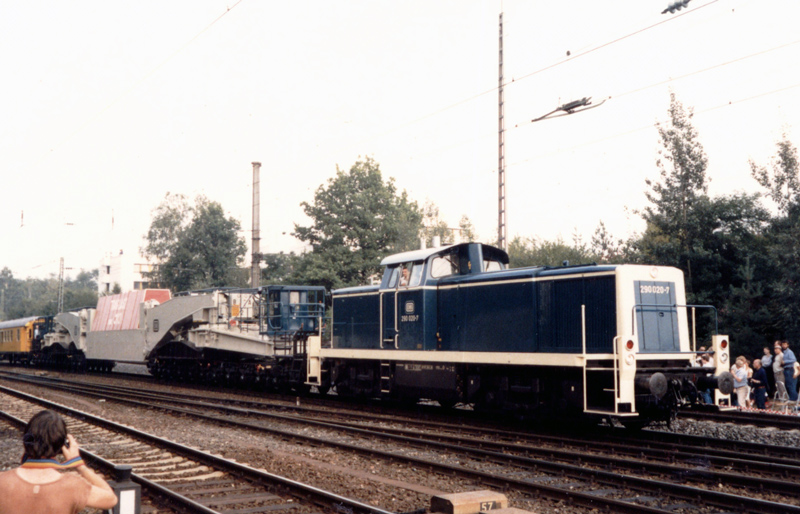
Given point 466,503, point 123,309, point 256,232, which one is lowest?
point 466,503

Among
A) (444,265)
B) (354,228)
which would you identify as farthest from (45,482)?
(354,228)

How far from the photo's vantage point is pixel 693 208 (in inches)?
983

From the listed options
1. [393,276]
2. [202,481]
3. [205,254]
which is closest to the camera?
[202,481]

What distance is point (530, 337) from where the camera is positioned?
39.9 ft

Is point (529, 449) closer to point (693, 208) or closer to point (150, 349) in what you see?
point (693, 208)

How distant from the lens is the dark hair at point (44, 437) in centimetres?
340

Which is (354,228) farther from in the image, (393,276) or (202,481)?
(202,481)

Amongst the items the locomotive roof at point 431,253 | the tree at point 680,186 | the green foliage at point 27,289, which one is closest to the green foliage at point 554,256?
the tree at point 680,186

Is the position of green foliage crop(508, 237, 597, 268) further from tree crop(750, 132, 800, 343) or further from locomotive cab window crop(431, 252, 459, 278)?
locomotive cab window crop(431, 252, 459, 278)

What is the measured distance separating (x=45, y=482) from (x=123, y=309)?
2807 centimetres

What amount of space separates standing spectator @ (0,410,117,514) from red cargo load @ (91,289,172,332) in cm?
2539

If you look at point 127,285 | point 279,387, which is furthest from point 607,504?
point 127,285

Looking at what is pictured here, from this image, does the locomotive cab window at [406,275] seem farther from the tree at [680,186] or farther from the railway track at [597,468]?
the tree at [680,186]

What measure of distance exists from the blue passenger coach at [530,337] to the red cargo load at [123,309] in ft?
48.9
